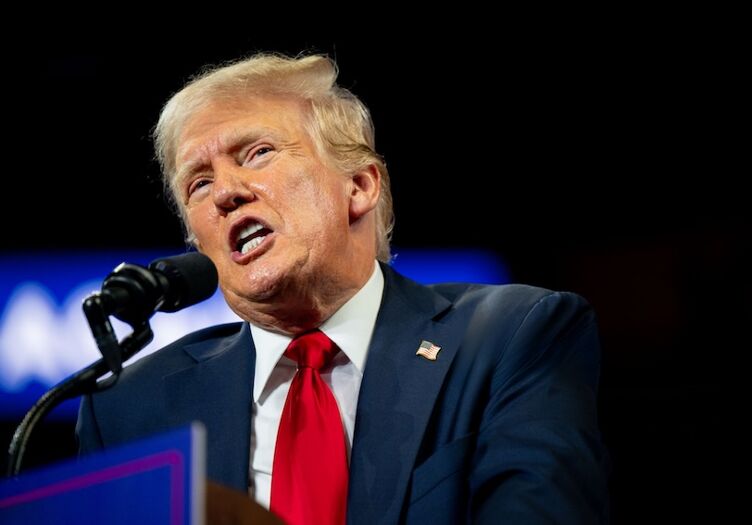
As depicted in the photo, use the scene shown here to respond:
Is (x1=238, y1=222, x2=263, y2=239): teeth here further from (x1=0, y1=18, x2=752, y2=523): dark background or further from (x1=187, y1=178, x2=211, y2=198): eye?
(x1=0, y1=18, x2=752, y2=523): dark background

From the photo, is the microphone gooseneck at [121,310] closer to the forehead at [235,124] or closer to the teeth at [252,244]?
the teeth at [252,244]

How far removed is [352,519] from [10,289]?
8.70 ft

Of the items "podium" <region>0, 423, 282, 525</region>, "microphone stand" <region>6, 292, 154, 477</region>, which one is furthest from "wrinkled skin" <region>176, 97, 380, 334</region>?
"podium" <region>0, 423, 282, 525</region>

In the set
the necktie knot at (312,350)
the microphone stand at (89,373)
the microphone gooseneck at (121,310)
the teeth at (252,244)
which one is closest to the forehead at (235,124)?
the teeth at (252,244)

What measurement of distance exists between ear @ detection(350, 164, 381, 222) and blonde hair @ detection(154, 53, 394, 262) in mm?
21

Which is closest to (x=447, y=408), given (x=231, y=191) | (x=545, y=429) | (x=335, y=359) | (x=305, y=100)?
(x=545, y=429)

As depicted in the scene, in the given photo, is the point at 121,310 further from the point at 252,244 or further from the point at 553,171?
the point at 553,171

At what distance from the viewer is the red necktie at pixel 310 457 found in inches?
72.1

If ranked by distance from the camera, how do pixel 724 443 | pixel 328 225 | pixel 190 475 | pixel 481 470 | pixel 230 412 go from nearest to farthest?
pixel 190 475, pixel 481 470, pixel 230 412, pixel 328 225, pixel 724 443

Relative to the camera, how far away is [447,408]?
6.29 feet

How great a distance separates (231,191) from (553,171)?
2019mm

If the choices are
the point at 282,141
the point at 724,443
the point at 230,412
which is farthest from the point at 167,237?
the point at 724,443

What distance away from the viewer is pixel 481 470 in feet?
Answer: 5.70

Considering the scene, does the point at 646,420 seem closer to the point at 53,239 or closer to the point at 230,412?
the point at 230,412
